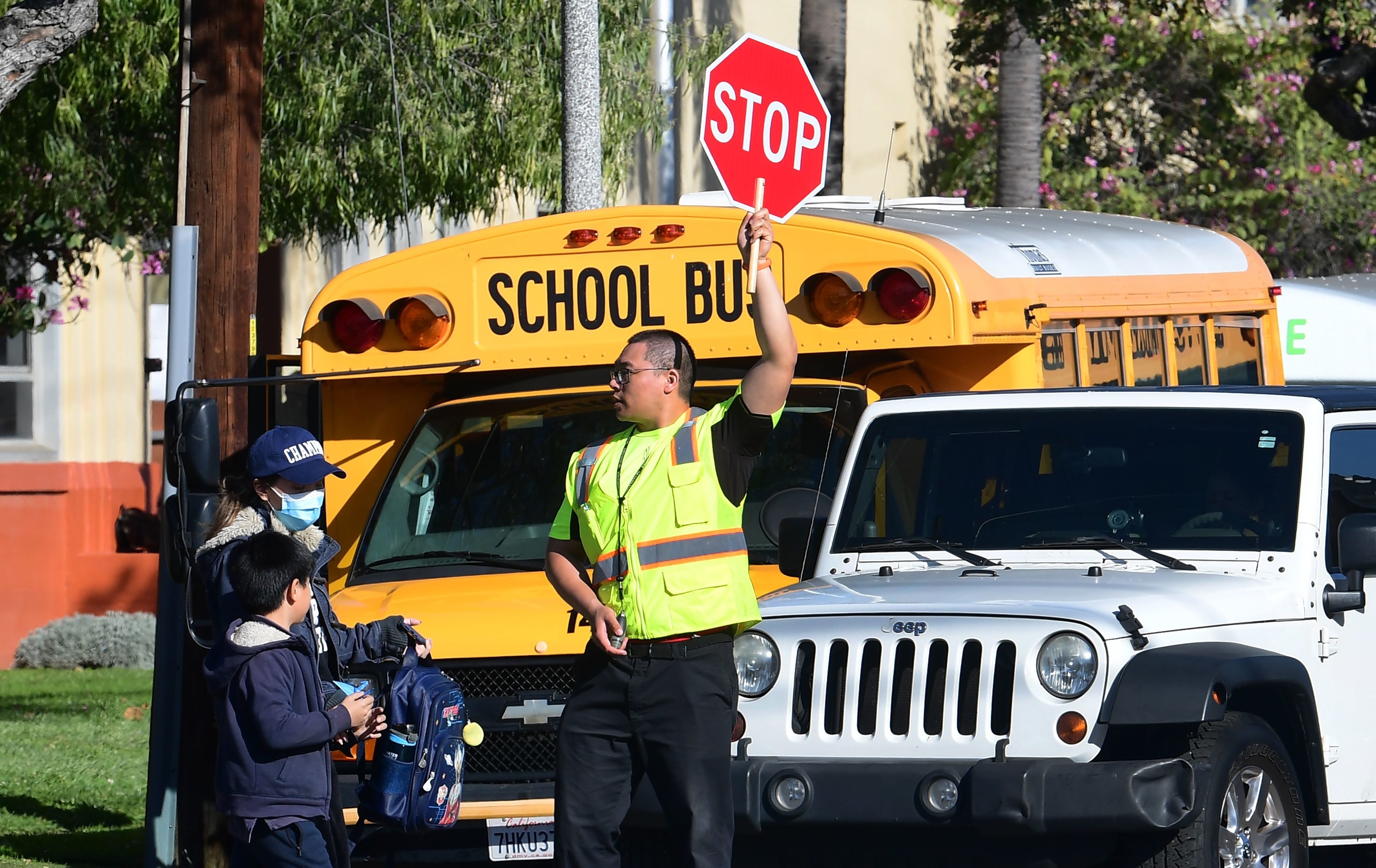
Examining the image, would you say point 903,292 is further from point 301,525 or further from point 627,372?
point 301,525

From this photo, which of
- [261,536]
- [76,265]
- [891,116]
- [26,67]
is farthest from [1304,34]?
[261,536]

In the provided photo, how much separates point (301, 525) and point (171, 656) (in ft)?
6.96

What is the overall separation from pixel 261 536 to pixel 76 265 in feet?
39.1

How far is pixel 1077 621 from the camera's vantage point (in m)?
5.76

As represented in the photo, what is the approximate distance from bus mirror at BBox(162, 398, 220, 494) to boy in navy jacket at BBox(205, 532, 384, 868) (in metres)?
1.03

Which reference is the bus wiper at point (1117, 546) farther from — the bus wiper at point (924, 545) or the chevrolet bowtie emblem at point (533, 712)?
the chevrolet bowtie emblem at point (533, 712)

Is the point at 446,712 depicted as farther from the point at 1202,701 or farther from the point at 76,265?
the point at 76,265

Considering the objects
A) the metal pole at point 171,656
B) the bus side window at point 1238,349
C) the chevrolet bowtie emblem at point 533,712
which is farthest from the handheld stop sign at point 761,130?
the chevrolet bowtie emblem at point 533,712

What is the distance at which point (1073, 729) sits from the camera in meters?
5.71

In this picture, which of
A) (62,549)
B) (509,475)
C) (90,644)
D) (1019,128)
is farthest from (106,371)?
(509,475)

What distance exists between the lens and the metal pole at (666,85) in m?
16.8

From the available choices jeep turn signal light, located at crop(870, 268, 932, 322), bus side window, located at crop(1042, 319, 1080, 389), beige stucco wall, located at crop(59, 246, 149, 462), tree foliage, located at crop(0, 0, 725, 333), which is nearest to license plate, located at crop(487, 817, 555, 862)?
jeep turn signal light, located at crop(870, 268, 932, 322)

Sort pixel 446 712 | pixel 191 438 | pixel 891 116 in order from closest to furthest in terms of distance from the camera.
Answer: pixel 446 712 → pixel 191 438 → pixel 891 116

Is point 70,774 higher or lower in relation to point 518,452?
lower
